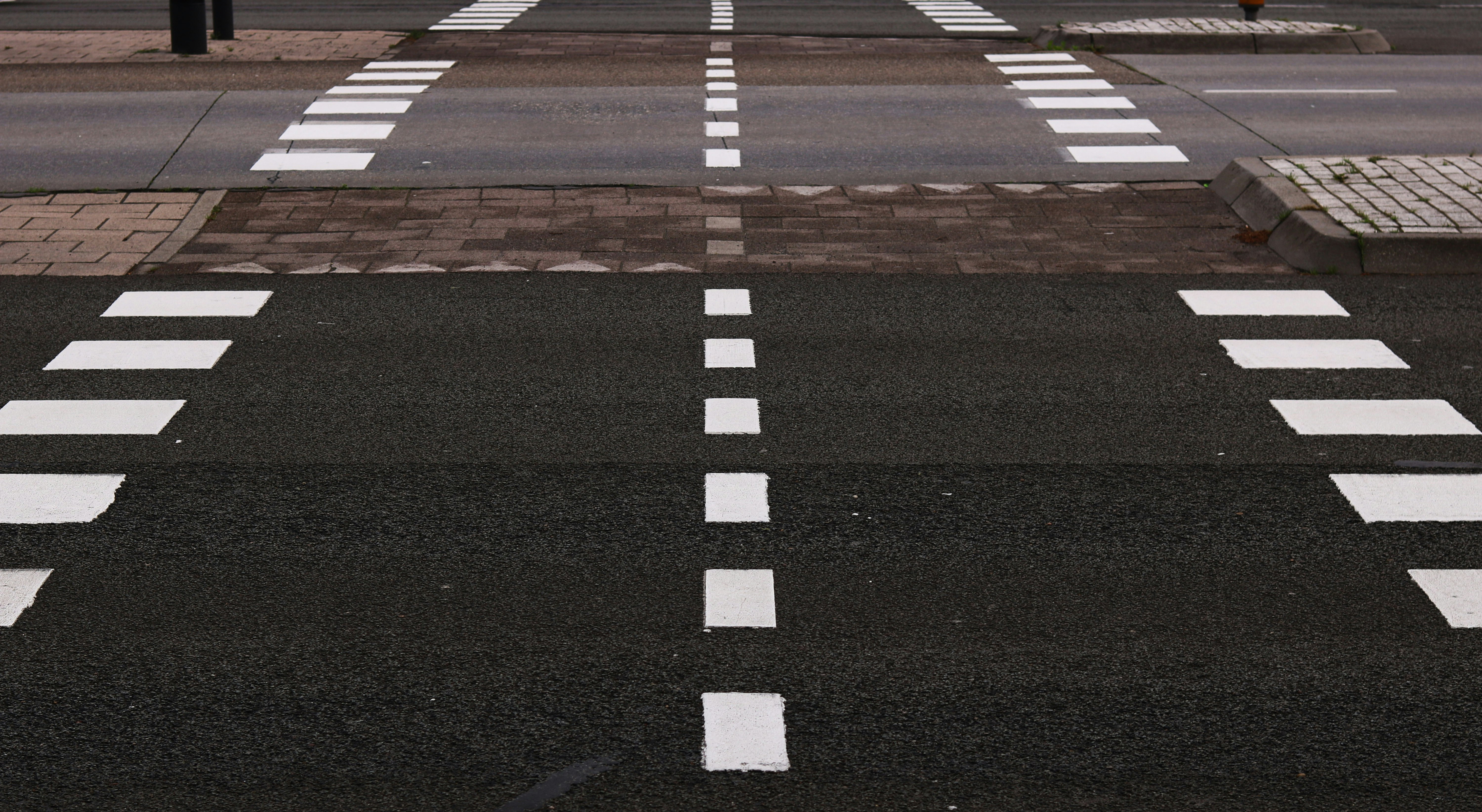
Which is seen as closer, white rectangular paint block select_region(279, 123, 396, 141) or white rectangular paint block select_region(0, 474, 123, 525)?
white rectangular paint block select_region(0, 474, 123, 525)

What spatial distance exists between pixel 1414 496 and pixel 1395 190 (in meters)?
5.86

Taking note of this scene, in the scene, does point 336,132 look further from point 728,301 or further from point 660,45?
point 660,45

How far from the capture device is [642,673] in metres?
5.06

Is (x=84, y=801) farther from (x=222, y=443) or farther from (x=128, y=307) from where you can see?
(x=128, y=307)

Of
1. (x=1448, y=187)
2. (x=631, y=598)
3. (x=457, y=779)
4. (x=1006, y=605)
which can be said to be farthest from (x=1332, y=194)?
(x=457, y=779)

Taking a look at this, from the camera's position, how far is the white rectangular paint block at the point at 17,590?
17.9 feet

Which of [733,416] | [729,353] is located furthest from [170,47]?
[733,416]

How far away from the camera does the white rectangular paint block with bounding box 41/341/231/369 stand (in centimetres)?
820

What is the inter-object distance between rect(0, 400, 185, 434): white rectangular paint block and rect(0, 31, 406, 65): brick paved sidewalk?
12670mm

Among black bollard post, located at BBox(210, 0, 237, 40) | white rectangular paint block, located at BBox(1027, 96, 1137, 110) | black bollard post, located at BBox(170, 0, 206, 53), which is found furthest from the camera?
black bollard post, located at BBox(210, 0, 237, 40)

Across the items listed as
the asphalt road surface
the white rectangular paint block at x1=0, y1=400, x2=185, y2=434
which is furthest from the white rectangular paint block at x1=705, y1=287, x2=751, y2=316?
the white rectangular paint block at x1=0, y1=400, x2=185, y2=434

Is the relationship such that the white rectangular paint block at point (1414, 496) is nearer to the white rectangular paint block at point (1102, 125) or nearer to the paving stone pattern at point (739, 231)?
the paving stone pattern at point (739, 231)

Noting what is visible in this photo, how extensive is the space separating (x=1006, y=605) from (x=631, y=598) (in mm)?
1324

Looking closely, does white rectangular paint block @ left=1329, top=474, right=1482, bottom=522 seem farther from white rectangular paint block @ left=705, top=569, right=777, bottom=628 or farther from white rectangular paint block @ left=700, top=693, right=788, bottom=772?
white rectangular paint block @ left=700, top=693, right=788, bottom=772
